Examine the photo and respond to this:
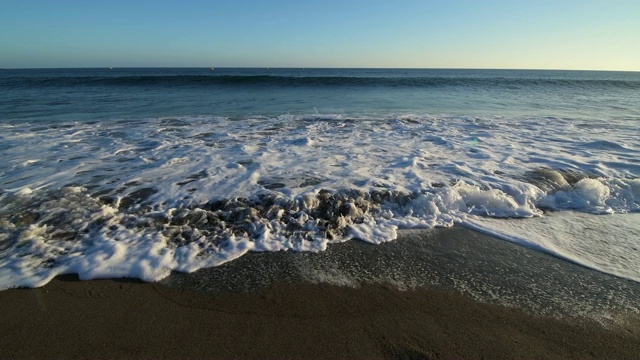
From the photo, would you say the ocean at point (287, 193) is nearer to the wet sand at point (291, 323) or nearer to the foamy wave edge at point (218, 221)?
the foamy wave edge at point (218, 221)

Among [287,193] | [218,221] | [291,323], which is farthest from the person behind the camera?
[287,193]

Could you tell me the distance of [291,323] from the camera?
7.44 ft

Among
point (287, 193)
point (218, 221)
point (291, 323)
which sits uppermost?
point (287, 193)

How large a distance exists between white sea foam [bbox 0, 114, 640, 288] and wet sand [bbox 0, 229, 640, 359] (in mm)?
276

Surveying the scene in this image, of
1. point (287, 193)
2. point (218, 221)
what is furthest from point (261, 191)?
point (218, 221)

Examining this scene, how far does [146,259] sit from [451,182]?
13.0ft

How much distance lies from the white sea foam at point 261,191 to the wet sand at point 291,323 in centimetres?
28

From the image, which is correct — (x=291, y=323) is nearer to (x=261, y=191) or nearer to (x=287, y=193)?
(x=287, y=193)

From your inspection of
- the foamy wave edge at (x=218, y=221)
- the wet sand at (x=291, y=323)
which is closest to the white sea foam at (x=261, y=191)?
the foamy wave edge at (x=218, y=221)

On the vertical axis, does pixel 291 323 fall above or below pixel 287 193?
below

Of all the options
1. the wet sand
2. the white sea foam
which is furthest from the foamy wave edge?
the wet sand

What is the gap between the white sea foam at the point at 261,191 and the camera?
315cm

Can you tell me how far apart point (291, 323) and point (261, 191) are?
2.38 metres

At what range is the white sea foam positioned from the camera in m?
3.15
